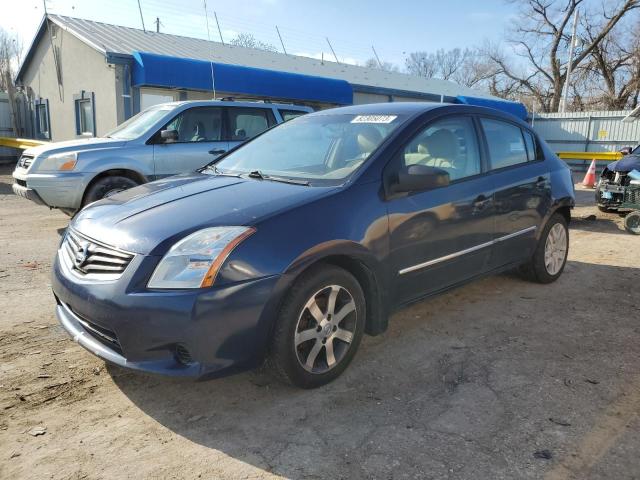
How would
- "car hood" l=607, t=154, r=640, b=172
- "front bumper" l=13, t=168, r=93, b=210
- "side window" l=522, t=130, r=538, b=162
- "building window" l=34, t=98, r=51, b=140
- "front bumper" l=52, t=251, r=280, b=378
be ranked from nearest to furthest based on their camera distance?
"front bumper" l=52, t=251, r=280, b=378 → "side window" l=522, t=130, r=538, b=162 → "front bumper" l=13, t=168, r=93, b=210 → "car hood" l=607, t=154, r=640, b=172 → "building window" l=34, t=98, r=51, b=140

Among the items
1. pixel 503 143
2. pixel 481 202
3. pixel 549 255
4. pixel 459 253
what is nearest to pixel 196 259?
pixel 459 253

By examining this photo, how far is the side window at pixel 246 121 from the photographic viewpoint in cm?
789

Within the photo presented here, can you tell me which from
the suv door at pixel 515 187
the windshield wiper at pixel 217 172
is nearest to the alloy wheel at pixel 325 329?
the windshield wiper at pixel 217 172

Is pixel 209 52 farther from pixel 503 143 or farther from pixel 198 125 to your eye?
pixel 503 143

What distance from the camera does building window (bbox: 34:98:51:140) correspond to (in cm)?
1944

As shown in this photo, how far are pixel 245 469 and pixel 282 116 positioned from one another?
266 inches

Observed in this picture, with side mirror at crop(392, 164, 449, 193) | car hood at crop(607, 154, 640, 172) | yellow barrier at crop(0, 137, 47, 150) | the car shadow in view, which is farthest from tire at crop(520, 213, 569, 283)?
yellow barrier at crop(0, 137, 47, 150)

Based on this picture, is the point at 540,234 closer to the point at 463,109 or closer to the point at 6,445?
the point at 463,109

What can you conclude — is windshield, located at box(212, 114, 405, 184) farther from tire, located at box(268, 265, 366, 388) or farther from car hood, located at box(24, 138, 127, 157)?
car hood, located at box(24, 138, 127, 157)

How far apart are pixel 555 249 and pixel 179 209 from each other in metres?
3.85

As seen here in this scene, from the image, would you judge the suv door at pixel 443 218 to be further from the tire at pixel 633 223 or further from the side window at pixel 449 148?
the tire at pixel 633 223

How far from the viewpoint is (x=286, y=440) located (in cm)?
253

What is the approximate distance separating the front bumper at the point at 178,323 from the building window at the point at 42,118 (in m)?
19.6

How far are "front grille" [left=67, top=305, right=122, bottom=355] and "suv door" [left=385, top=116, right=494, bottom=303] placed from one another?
1681 mm
